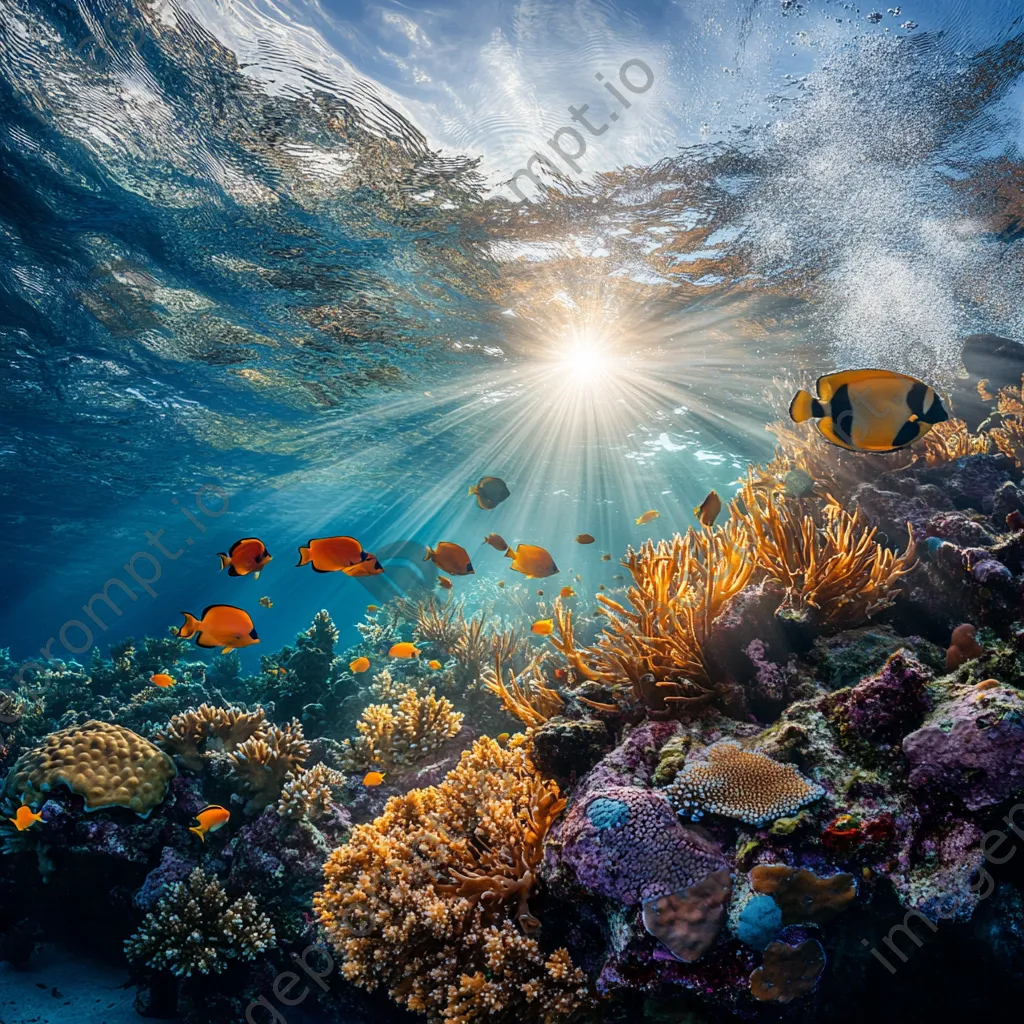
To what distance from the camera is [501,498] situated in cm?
578

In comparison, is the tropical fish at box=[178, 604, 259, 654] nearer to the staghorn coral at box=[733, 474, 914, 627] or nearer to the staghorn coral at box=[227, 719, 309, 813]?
the staghorn coral at box=[227, 719, 309, 813]

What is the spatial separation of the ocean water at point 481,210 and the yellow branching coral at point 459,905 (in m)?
7.57

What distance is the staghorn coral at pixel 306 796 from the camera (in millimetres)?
5023

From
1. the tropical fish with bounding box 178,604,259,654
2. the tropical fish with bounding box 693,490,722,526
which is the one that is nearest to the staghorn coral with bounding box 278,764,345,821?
the tropical fish with bounding box 178,604,259,654

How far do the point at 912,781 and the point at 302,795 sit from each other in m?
5.06

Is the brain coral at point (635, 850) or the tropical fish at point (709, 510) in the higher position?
the tropical fish at point (709, 510)

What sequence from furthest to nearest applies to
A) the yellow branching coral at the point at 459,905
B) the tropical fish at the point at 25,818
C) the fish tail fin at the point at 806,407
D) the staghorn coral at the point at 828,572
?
the tropical fish at the point at 25,818 → the staghorn coral at the point at 828,572 → the yellow branching coral at the point at 459,905 → the fish tail fin at the point at 806,407

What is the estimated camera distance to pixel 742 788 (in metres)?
2.52

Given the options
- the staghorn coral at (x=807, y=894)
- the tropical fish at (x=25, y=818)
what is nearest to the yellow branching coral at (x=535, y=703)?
the staghorn coral at (x=807, y=894)

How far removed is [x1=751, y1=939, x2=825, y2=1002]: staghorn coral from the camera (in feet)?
6.84

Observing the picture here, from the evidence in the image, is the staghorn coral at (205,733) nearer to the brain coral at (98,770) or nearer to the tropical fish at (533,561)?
the brain coral at (98,770)

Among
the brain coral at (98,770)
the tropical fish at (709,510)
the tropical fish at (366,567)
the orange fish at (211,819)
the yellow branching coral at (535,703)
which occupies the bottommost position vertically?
the brain coral at (98,770)

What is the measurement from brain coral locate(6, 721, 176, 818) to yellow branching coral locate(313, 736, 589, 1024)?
9.53ft

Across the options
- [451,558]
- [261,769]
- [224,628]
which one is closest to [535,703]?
[451,558]
